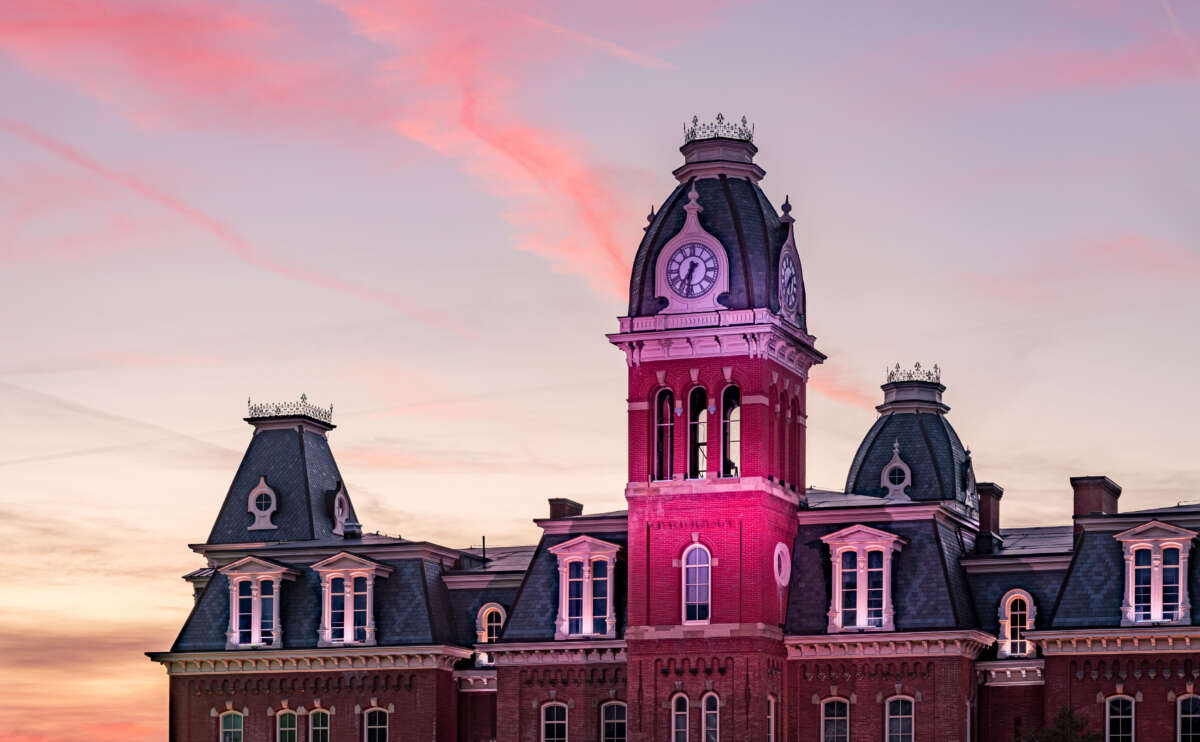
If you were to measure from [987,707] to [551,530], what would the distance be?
627 inches

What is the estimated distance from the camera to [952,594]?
82.8 m

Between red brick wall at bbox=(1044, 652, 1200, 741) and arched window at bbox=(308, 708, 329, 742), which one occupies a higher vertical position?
red brick wall at bbox=(1044, 652, 1200, 741)

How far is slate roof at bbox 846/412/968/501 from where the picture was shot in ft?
324

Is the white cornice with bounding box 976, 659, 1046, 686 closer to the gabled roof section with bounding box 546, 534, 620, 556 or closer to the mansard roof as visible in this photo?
the gabled roof section with bounding box 546, 534, 620, 556

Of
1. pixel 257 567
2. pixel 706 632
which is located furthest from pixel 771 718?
pixel 257 567

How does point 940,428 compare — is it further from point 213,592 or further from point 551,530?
point 213,592

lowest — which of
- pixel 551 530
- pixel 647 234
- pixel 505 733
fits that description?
pixel 505 733

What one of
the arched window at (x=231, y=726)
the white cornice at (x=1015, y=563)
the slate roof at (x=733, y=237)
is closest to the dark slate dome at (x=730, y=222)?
the slate roof at (x=733, y=237)

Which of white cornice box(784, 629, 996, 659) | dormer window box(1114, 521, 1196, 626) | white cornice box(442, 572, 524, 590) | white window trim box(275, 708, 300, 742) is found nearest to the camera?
dormer window box(1114, 521, 1196, 626)

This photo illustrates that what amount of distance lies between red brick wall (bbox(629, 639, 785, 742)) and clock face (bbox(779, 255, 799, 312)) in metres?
11.4

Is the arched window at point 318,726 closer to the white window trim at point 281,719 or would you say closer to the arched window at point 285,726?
the white window trim at point 281,719

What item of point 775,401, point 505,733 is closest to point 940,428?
point 775,401

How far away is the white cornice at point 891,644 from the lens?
82125mm

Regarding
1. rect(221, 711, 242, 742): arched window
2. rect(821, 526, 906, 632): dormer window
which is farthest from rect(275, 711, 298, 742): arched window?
rect(821, 526, 906, 632): dormer window
